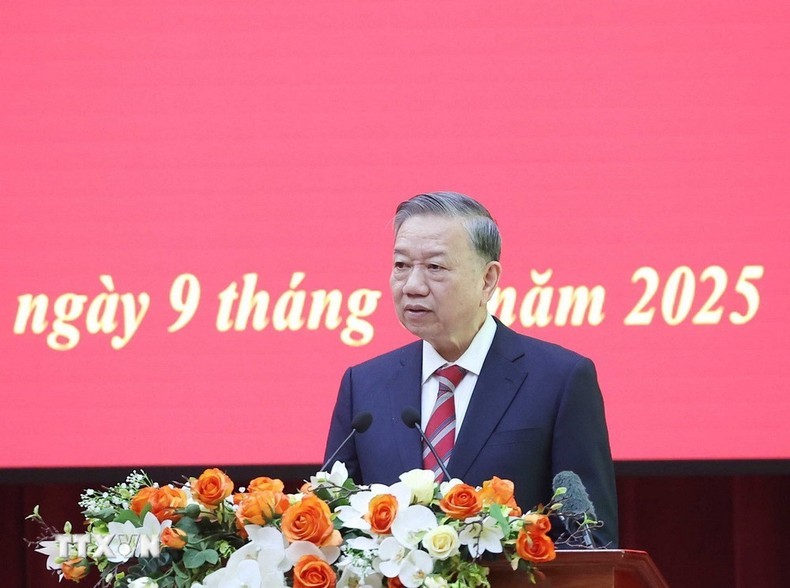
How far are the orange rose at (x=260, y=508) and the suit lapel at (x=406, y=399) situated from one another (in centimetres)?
52

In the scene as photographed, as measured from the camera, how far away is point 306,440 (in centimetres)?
315

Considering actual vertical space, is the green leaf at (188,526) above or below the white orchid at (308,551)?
above

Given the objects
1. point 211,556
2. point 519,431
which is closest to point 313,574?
point 211,556

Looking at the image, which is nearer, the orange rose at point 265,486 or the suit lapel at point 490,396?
the orange rose at point 265,486

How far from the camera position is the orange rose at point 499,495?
1445 millimetres

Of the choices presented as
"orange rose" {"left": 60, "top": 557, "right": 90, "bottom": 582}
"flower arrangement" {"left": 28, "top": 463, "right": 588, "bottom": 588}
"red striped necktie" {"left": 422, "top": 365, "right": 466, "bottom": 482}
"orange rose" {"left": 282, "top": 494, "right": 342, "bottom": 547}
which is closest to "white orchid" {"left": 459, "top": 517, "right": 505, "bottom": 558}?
"flower arrangement" {"left": 28, "top": 463, "right": 588, "bottom": 588}

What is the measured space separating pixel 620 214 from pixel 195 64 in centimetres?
117

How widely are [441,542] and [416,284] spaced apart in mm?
686

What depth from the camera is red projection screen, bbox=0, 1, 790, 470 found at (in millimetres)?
3094

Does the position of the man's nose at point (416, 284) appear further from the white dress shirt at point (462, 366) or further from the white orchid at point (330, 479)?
the white orchid at point (330, 479)

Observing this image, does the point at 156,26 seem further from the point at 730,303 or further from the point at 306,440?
the point at 730,303

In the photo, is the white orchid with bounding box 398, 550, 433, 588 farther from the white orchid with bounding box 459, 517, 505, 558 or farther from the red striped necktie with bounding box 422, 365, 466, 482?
the red striped necktie with bounding box 422, 365, 466, 482

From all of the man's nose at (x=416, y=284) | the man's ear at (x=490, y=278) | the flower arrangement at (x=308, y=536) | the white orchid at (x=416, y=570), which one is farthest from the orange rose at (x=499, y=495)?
the man's ear at (x=490, y=278)

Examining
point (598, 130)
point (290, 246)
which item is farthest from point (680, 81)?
point (290, 246)
